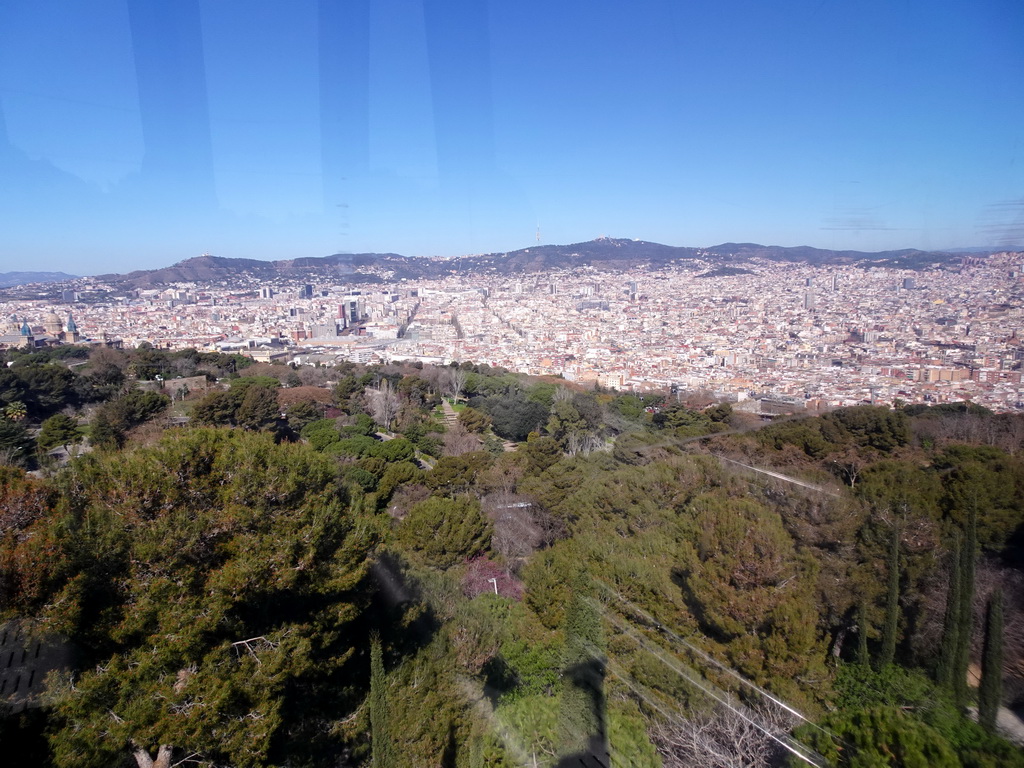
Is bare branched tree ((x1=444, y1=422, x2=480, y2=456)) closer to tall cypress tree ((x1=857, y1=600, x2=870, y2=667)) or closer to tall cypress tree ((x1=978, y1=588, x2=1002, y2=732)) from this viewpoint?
tall cypress tree ((x1=857, y1=600, x2=870, y2=667))

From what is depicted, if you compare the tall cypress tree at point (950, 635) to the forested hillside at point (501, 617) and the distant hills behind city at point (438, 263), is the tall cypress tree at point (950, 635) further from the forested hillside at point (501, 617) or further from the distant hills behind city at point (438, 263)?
the distant hills behind city at point (438, 263)

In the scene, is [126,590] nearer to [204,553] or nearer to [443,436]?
[204,553]

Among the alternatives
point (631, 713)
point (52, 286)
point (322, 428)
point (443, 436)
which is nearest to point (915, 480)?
point (631, 713)

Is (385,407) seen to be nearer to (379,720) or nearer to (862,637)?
(379,720)

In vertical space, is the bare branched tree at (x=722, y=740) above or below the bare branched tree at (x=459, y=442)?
above

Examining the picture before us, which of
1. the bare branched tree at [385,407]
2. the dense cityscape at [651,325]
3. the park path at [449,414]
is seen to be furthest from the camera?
the park path at [449,414]

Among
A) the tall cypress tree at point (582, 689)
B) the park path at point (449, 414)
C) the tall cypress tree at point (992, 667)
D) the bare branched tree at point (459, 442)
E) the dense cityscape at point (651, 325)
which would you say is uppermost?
the dense cityscape at point (651, 325)

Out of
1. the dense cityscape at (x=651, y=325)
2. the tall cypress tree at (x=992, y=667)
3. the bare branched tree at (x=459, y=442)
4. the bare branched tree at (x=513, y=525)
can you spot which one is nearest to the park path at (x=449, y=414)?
the bare branched tree at (x=459, y=442)
